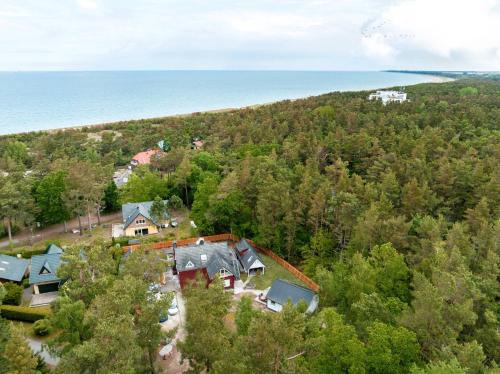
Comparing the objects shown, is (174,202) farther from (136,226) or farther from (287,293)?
(287,293)

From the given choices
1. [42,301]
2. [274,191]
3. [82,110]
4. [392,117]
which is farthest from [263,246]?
[82,110]

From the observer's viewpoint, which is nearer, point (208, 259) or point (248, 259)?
point (208, 259)

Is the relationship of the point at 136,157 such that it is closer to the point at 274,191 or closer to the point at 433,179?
the point at 274,191

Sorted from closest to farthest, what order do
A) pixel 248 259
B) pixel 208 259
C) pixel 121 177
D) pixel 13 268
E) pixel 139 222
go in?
pixel 13 268 → pixel 208 259 → pixel 248 259 → pixel 139 222 → pixel 121 177

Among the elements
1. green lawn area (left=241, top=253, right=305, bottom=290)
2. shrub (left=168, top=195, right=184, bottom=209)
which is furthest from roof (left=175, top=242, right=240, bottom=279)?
shrub (left=168, top=195, right=184, bottom=209)

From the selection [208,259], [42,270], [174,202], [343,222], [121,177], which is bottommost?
[208,259]

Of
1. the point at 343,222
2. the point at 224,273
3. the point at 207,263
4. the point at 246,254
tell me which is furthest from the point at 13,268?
the point at 343,222

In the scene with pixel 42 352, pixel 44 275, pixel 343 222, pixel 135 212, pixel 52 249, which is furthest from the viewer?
pixel 135 212

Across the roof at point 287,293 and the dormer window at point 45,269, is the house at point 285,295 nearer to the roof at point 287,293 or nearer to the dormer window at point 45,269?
the roof at point 287,293
